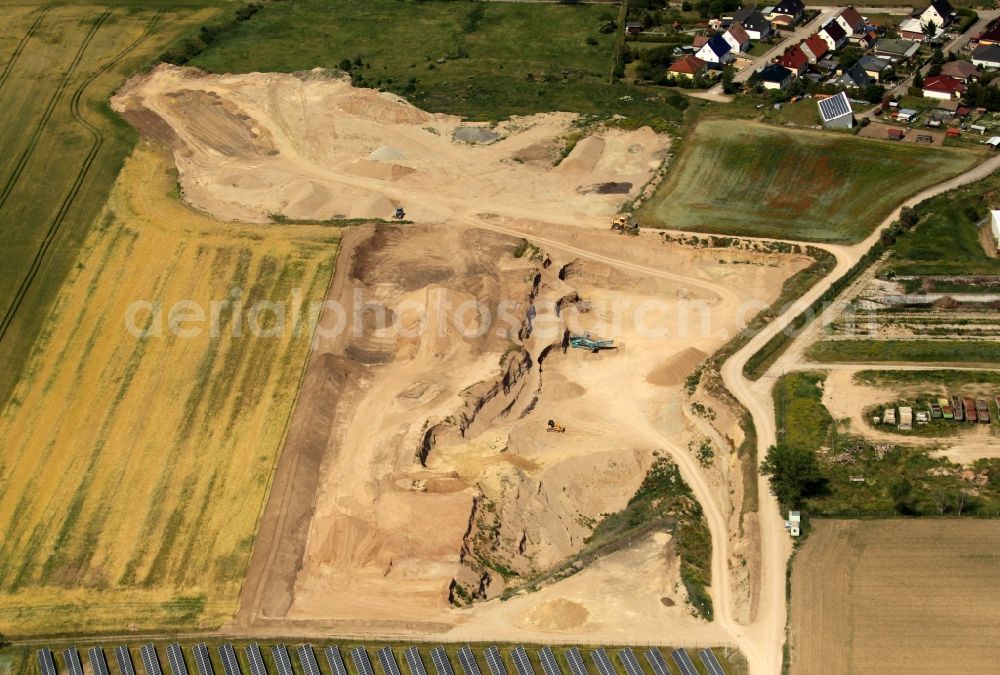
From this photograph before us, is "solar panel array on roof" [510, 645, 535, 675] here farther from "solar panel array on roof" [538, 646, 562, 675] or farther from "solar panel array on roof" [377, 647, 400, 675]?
"solar panel array on roof" [377, 647, 400, 675]

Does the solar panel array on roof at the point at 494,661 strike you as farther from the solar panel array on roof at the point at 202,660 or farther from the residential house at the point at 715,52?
the residential house at the point at 715,52

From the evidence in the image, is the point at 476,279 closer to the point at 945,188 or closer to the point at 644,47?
the point at 945,188

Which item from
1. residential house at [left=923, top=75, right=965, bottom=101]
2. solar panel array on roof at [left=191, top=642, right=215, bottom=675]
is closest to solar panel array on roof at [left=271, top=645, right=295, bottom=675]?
solar panel array on roof at [left=191, top=642, right=215, bottom=675]

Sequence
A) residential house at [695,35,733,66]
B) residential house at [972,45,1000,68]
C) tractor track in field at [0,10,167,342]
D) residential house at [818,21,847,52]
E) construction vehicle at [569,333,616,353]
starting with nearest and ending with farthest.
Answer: construction vehicle at [569,333,616,353] → tractor track in field at [0,10,167,342] → residential house at [972,45,1000,68] → residential house at [695,35,733,66] → residential house at [818,21,847,52]

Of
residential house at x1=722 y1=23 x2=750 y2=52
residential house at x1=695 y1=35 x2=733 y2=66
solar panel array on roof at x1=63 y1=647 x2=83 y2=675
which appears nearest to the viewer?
solar panel array on roof at x1=63 y1=647 x2=83 y2=675

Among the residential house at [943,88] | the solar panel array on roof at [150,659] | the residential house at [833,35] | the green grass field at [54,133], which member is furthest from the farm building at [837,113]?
the solar panel array on roof at [150,659]

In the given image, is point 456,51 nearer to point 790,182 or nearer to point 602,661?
point 790,182
